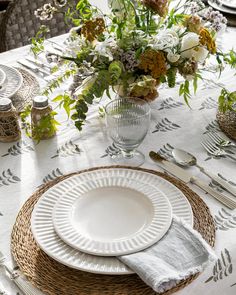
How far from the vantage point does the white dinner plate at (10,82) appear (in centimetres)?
137

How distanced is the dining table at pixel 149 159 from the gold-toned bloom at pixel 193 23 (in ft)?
0.76

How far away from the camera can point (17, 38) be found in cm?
202

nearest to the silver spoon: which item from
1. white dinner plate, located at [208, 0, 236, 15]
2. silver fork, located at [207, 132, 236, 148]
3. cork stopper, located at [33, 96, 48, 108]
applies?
silver fork, located at [207, 132, 236, 148]

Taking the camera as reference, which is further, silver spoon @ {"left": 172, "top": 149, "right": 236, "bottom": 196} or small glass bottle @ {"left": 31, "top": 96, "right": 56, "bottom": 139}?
small glass bottle @ {"left": 31, "top": 96, "right": 56, "bottom": 139}

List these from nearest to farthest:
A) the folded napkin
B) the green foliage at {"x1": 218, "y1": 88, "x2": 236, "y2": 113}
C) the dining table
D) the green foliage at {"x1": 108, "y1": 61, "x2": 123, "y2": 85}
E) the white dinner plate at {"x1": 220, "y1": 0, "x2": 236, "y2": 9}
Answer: the folded napkin, the dining table, the green foliage at {"x1": 108, "y1": 61, "x2": 123, "y2": 85}, the green foliage at {"x1": 218, "y1": 88, "x2": 236, "y2": 113}, the white dinner plate at {"x1": 220, "y1": 0, "x2": 236, "y2": 9}

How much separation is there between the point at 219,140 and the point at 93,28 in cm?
40

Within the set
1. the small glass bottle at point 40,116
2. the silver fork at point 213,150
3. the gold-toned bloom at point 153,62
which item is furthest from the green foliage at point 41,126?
the silver fork at point 213,150

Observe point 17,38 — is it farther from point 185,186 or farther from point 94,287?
point 94,287

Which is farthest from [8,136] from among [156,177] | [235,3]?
[235,3]

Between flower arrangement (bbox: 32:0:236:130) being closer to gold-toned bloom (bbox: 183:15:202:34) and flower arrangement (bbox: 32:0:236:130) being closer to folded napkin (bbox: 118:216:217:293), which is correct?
A: gold-toned bloom (bbox: 183:15:202:34)

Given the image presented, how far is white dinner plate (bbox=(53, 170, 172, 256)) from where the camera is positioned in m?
0.89

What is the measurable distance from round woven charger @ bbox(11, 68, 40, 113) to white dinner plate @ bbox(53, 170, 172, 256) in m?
0.38

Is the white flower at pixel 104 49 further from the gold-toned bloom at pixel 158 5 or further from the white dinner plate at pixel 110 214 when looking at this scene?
the white dinner plate at pixel 110 214

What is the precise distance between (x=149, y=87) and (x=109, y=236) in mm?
→ 392
